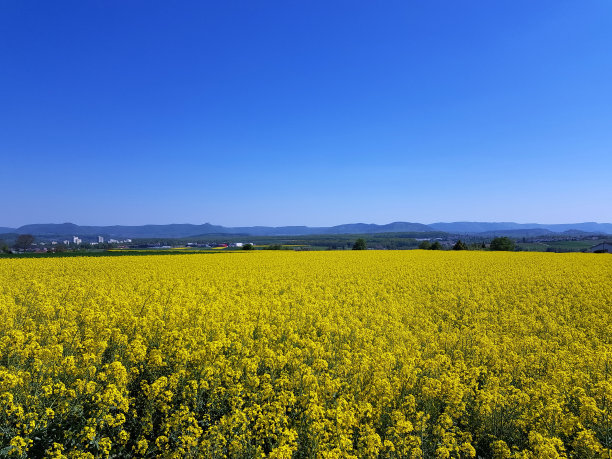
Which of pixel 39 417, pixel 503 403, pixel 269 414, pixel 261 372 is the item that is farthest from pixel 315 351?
pixel 39 417

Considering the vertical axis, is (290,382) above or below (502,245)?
below

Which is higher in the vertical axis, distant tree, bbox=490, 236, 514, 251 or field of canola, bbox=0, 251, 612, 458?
distant tree, bbox=490, 236, 514, 251

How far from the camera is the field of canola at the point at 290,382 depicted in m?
5.18

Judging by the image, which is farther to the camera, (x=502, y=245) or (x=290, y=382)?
(x=502, y=245)

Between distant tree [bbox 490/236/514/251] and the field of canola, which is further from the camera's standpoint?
distant tree [bbox 490/236/514/251]

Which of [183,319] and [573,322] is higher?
[183,319]

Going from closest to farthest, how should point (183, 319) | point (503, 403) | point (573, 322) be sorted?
point (503, 403) → point (183, 319) → point (573, 322)

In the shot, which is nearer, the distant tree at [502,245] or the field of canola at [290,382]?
the field of canola at [290,382]

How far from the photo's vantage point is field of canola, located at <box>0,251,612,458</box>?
518cm

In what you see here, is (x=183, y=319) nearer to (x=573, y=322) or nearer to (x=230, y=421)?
(x=230, y=421)

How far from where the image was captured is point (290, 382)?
21.6 ft

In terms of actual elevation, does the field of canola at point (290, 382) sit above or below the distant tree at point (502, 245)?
below

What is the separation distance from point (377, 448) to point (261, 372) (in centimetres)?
364

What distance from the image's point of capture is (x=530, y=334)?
11781 millimetres
